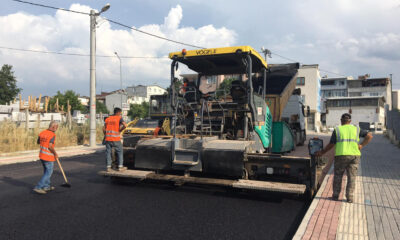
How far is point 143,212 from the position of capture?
4.77 metres

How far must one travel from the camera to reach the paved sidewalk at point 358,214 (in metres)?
3.68

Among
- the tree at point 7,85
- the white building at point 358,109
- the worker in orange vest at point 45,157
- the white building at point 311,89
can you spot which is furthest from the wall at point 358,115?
the tree at point 7,85

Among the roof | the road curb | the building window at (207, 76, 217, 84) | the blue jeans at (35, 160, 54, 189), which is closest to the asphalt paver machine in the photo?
the roof

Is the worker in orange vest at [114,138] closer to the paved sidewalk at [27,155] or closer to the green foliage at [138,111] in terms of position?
the paved sidewalk at [27,155]

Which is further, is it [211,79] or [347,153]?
[211,79]

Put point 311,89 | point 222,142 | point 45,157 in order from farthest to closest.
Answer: point 311,89, point 45,157, point 222,142

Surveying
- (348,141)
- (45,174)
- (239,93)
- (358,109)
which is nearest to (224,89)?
(239,93)

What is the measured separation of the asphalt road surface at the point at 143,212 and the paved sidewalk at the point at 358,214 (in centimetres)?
31

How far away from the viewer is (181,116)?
22.6 feet

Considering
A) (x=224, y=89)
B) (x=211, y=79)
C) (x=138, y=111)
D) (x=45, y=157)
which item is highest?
(x=138, y=111)

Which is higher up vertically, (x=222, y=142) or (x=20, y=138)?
(x=222, y=142)

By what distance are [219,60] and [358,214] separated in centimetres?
399

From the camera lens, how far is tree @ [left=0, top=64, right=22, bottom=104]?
51.7 m

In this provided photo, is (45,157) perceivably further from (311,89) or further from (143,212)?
(311,89)
